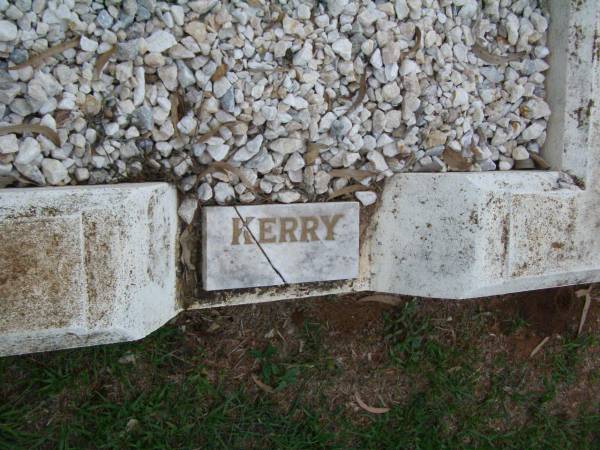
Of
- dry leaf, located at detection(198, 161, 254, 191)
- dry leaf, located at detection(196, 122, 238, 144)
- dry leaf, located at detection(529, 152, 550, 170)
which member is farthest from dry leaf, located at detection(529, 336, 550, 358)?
dry leaf, located at detection(196, 122, 238, 144)

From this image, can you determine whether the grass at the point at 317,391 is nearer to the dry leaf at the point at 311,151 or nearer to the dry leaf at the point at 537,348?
the dry leaf at the point at 537,348

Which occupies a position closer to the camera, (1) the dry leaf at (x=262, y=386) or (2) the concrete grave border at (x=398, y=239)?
(2) the concrete grave border at (x=398, y=239)

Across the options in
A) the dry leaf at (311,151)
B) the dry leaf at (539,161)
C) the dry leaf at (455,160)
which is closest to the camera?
the dry leaf at (311,151)

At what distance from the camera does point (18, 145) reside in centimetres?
153

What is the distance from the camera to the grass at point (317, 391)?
212 cm

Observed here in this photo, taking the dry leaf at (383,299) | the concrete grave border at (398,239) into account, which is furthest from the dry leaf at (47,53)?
the dry leaf at (383,299)

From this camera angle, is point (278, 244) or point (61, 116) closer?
point (61, 116)

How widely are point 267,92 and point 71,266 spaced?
2.63ft

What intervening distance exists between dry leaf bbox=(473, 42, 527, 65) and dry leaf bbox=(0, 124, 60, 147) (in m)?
1.49

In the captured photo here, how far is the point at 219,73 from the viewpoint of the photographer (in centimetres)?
168

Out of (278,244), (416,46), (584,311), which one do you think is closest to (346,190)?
(278,244)

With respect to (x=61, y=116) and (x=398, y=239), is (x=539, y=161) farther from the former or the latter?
(x=61, y=116)

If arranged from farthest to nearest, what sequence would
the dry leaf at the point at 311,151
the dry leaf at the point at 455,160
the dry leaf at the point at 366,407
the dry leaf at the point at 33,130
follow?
the dry leaf at the point at 366,407, the dry leaf at the point at 455,160, the dry leaf at the point at 311,151, the dry leaf at the point at 33,130

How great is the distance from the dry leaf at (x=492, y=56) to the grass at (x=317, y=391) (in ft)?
3.59
